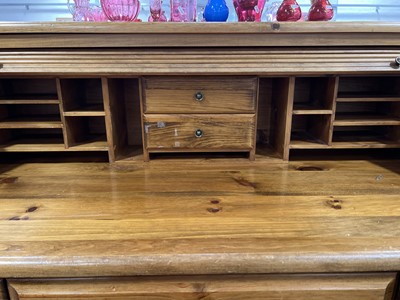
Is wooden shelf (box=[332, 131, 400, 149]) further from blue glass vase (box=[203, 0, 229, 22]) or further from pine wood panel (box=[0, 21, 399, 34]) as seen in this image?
blue glass vase (box=[203, 0, 229, 22])

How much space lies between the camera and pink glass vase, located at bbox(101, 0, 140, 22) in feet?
2.50

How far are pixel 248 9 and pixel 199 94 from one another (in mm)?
283

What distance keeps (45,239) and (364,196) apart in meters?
0.66

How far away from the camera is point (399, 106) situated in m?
0.85

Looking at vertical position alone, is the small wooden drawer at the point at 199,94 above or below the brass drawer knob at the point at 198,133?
above

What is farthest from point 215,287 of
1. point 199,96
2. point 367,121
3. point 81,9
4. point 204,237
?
point 81,9

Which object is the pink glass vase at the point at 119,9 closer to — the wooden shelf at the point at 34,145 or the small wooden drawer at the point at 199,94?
the small wooden drawer at the point at 199,94

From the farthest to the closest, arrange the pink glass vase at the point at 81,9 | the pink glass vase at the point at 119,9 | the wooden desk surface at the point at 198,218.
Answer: the pink glass vase at the point at 81,9, the pink glass vase at the point at 119,9, the wooden desk surface at the point at 198,218

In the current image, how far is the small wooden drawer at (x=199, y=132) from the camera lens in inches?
31.9

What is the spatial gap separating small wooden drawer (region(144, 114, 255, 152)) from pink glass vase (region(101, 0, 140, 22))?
267 millimetres

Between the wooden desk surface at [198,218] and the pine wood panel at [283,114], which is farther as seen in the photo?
the pine wood panel at [283,114]

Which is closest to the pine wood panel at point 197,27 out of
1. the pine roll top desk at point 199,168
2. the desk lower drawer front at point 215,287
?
the pine roll top desk at point 199,168

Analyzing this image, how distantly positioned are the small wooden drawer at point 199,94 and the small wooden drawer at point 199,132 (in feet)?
0.07

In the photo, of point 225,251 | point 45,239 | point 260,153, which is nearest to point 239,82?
point 260,153
